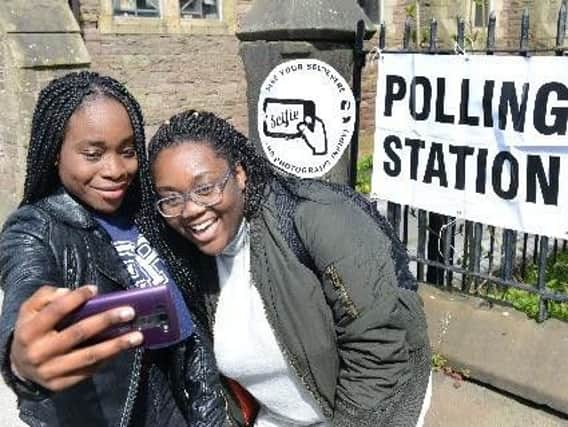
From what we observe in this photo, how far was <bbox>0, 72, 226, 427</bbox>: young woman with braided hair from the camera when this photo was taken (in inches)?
67.0

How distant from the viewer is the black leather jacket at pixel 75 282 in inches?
64.8

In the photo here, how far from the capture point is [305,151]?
3590 mm

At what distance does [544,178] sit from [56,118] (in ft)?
7.76

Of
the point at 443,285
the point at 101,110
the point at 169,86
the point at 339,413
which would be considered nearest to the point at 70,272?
the point at 101,110

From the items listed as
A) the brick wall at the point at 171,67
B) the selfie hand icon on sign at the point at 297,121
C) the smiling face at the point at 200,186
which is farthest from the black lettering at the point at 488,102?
the brick wall at the point at 171,67

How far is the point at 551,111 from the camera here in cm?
310

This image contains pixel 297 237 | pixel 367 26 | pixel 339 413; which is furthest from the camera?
pixel 367 26

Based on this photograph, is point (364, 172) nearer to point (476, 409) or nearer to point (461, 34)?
point (461, 34)

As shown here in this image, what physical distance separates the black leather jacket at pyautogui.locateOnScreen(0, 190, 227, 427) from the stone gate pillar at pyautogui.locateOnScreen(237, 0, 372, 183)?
5.84ft

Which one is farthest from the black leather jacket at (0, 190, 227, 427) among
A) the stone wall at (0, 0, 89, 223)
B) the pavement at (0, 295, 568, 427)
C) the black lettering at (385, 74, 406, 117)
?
the stone wall at (0, 0, 89, 223)

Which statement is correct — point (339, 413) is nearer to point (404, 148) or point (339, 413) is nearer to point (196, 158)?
point (196, 158)

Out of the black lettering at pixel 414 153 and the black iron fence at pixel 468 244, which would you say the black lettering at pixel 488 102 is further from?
the black lettering at pixel 414 153

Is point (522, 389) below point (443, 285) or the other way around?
below

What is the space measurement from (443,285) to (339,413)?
2.13 meters
